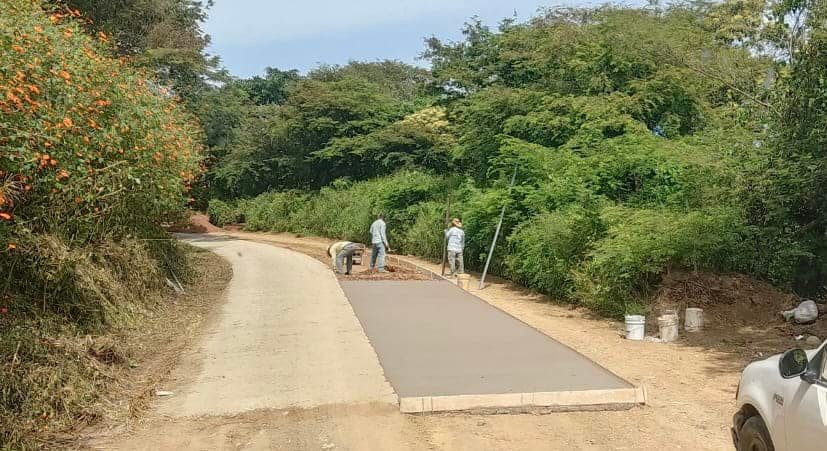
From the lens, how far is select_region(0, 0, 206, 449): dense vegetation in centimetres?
623

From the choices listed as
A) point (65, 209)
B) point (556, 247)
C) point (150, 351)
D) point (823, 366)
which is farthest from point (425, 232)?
point (823, 366)

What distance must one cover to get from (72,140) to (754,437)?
7.48 m

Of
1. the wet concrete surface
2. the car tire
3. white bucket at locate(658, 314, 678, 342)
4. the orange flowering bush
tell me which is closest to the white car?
the car tire

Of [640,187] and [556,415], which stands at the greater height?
[640,187]

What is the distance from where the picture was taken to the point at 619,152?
15.9m

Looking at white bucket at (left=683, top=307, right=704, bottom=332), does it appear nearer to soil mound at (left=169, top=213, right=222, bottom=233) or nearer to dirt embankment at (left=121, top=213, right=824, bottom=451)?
dirt embankment at (left=121, top=213, right=824, bottom=451)

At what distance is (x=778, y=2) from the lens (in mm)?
12312

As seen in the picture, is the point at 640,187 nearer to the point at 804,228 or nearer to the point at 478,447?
the point at 804,228

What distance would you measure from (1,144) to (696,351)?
28.6 feet

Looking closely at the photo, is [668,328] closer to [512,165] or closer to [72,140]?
[72,140]

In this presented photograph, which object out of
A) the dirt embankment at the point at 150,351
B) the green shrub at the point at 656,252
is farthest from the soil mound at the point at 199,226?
the green shrub at the point at 656,252

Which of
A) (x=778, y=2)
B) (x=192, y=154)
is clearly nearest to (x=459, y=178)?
(x=192, y=154)

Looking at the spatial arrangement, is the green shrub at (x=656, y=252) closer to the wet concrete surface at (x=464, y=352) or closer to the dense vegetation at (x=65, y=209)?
the wet concrete surface at (x=464, y=352)

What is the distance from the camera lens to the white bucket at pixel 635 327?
10.6 meters
